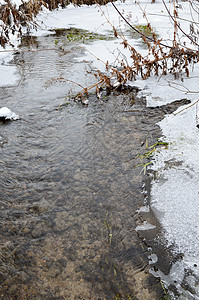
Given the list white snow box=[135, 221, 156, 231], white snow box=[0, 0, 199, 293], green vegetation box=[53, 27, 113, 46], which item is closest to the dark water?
white snow box=[135, 221, 156, 231]

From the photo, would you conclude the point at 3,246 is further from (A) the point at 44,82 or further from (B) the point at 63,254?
(A) the point at 44,82

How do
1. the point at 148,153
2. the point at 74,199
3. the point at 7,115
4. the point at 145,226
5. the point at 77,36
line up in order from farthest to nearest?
the point at 77,36 → the point at 7,115 → the point at 148,153 → the point at 74,199 → the point at 145,226

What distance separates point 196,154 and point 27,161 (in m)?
1.66

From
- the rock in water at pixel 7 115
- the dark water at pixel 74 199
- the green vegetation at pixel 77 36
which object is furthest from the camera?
the green vegetation at pixel 77 36

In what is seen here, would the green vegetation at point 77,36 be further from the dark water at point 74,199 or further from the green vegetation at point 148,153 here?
the green vegetation at point 148,153

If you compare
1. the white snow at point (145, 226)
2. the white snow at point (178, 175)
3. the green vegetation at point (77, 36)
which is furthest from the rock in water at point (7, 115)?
the green vegetation at point (77, 36)

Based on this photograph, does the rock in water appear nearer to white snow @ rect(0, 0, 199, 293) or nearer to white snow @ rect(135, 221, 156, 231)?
white snow @ rect(0, 0, 199, 293)

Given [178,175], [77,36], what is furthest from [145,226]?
[77,36]

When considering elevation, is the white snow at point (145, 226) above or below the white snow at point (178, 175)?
below

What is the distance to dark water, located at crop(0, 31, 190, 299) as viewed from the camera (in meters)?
1.51

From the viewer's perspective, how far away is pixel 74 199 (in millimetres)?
2080

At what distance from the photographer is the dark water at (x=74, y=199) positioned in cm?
151

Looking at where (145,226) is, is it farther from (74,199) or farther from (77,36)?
(77,36)

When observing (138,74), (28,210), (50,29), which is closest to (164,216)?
(28,210)
